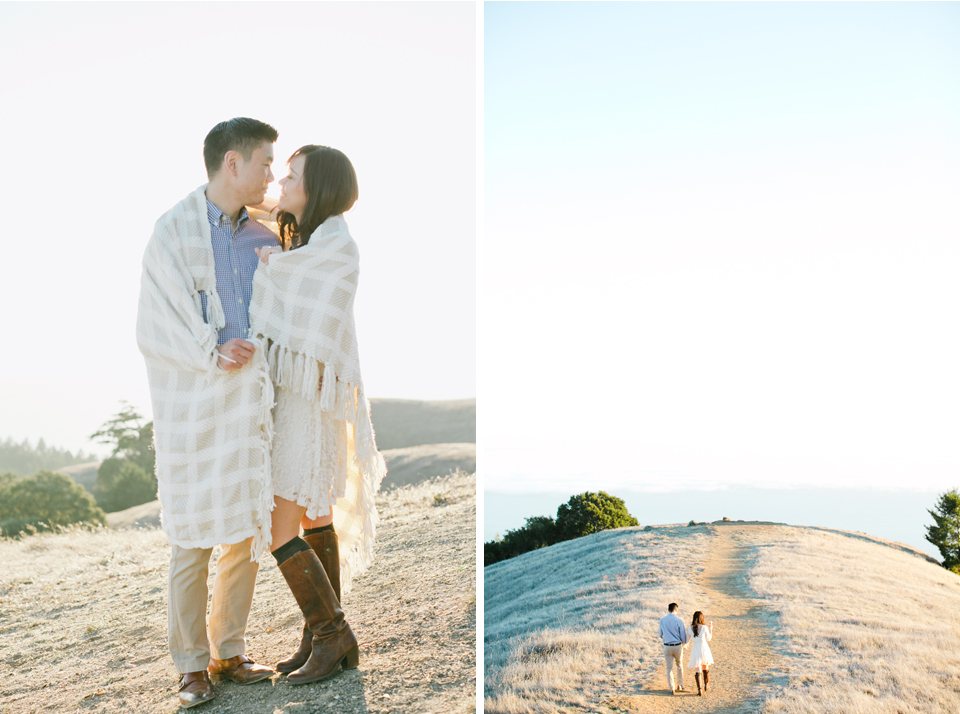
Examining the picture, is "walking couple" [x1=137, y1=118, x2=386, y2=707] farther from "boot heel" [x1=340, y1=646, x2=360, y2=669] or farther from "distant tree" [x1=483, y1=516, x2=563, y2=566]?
"distant tree" [x1=483, y1=516, x2=563, y2=566]

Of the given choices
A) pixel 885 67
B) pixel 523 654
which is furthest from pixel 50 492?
pixel 885 67

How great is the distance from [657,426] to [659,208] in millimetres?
4193

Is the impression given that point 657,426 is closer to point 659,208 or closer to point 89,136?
point 659,208

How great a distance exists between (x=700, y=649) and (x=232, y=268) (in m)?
5.26

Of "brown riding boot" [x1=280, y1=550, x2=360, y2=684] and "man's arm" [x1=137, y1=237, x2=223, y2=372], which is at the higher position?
"man's arm" [x1=137, y1=237, x2=223, y2=372]

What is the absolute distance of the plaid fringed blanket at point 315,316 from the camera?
2.02m

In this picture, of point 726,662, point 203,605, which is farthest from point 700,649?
point 203,605

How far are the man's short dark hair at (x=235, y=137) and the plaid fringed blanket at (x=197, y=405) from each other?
0.58 ft

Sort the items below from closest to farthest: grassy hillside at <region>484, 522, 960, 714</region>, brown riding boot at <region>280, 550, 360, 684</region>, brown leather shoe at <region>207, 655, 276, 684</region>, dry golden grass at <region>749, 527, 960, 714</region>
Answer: brown riding boot at <region>280, 550, 360, 684</region> → brown leather shoe at <region>207, 655, 276, 684</region> → dry golden grass at <region>749, 527, 960, 714</region> → grassy hillside at <region>484, 522, 960, 714</region>

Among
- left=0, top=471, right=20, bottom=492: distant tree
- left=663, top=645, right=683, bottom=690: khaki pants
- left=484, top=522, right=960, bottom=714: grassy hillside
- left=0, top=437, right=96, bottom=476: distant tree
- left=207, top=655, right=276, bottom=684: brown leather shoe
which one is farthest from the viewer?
left=0, top=437, right=96, bottom=476: distant tree

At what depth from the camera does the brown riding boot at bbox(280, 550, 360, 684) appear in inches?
76.7

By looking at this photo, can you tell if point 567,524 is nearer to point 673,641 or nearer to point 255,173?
point 673,641

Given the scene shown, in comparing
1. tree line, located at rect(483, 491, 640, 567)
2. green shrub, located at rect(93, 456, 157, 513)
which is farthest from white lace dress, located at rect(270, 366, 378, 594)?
green shrub, located at rect(93, 456, 157, 513)

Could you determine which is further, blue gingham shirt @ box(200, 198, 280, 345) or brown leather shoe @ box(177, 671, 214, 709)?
blue gingham shirt @ box(200, 198, 280, 345)
